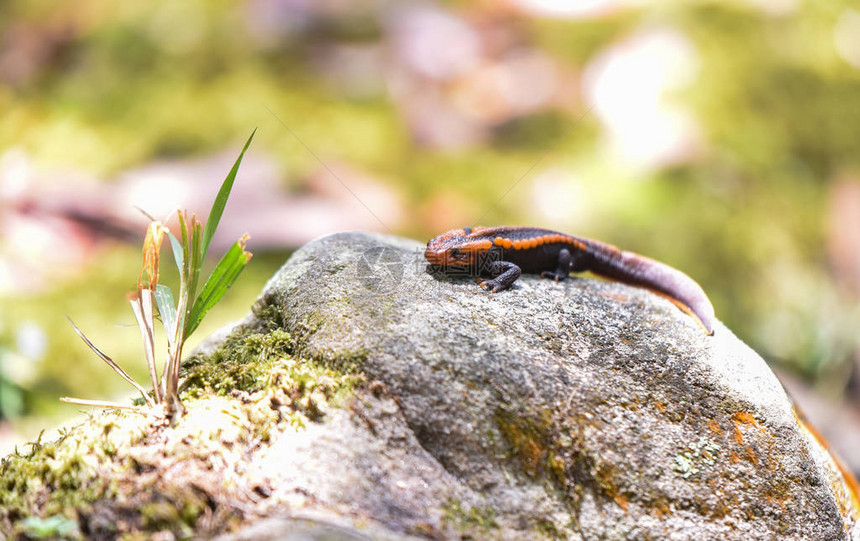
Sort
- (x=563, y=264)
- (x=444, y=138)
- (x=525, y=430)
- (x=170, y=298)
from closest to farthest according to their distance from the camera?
(x=525, y=430) < (x=170, y=298) < (x=563, y=264) < (x=444, y=138)

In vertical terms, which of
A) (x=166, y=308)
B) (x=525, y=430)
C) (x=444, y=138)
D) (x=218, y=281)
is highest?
(x=444, y=138)

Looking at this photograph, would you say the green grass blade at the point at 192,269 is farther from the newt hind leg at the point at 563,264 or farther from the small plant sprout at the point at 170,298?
the newt hind leg at the point at 563,264

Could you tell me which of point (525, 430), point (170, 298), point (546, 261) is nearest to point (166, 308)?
point (170, 298)

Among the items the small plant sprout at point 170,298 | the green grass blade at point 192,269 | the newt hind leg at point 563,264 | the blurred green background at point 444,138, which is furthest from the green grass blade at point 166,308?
the blurred green background at point 444,138

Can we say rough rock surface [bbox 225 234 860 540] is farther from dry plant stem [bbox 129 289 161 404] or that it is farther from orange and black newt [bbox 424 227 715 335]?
dry plant stem [bbox 129 289 161 404]

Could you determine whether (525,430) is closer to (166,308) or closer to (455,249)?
(455,249)
